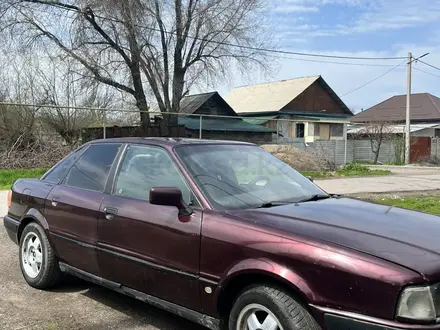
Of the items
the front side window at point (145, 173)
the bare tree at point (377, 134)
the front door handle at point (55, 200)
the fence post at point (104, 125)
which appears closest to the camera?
the front side window at point (145, 173)

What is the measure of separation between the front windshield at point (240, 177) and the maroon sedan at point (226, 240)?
0.05 ft

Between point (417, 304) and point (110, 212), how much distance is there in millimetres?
2482

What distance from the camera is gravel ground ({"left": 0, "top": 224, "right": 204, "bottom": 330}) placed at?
3.93 metres

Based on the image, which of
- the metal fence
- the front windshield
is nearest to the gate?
the metal fence

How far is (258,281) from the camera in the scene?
2.98 meters

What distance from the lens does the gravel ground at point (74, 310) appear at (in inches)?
155

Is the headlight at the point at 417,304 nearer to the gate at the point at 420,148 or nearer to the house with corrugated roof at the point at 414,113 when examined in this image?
the gate at the point at 420,148

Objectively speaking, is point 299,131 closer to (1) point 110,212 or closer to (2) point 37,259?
(2) point 37,259

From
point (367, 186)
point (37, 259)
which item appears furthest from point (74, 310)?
point (367, 186)

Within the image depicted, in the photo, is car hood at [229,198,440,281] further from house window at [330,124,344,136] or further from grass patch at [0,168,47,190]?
house window at [330,124,344,136]

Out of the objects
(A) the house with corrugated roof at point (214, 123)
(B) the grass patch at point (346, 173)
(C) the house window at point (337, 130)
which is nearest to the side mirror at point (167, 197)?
(B) the grass patch at point (346, 173)

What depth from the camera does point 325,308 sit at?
8.64 ft

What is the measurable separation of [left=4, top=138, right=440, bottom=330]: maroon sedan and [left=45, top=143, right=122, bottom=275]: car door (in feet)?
0.05

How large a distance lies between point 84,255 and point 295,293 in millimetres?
2187
